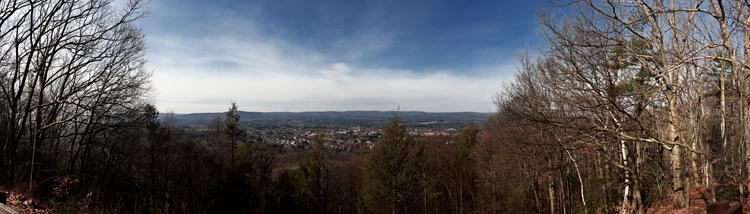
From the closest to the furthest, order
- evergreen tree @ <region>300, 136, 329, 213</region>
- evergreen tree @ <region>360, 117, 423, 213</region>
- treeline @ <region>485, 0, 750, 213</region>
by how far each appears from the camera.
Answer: treeline @ <region>485, 0, 750, 213</region> → evergreen tree @ <region>360, 117, 423, 213</region> → evergreen tree @ <region>300, 136, 329, 213</region>

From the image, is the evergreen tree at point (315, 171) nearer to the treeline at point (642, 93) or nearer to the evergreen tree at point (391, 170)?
the evergreen tree at point (391, 170)

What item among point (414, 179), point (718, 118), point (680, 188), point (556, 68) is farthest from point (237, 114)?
point (718, 118)

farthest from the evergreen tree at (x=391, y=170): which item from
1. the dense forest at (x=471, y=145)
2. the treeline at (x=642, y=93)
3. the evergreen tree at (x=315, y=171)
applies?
the treeline at (x=642, y=93)

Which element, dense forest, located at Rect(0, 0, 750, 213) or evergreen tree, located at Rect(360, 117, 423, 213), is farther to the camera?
evergreen tree, located at Rect(360, 117, 423, 213)

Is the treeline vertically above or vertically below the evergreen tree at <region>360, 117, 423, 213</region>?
above

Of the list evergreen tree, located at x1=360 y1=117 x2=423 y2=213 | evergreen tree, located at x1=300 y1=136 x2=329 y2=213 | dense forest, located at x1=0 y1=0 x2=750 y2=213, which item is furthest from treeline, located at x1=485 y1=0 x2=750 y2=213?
evergreen tree, located at x1=300 y1=136 x2=329 y2=213

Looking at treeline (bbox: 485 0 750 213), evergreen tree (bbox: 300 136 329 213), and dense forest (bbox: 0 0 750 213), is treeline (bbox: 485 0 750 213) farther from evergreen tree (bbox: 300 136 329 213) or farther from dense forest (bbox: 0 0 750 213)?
evergreen tree (bbox: 300 136 329 213)

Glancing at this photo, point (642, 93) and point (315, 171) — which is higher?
point (642, 93)

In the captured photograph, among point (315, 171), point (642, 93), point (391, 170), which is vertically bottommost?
point (315, 171)

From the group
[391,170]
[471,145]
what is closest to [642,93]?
[391,170]

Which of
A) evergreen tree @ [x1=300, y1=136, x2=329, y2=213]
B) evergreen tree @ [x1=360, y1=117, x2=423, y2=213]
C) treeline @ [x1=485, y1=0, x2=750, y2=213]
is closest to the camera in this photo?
treeline @ [x1=485, y1=0, x2=750, y2=213]

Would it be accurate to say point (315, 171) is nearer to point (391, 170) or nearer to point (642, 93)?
point (391, 170)
